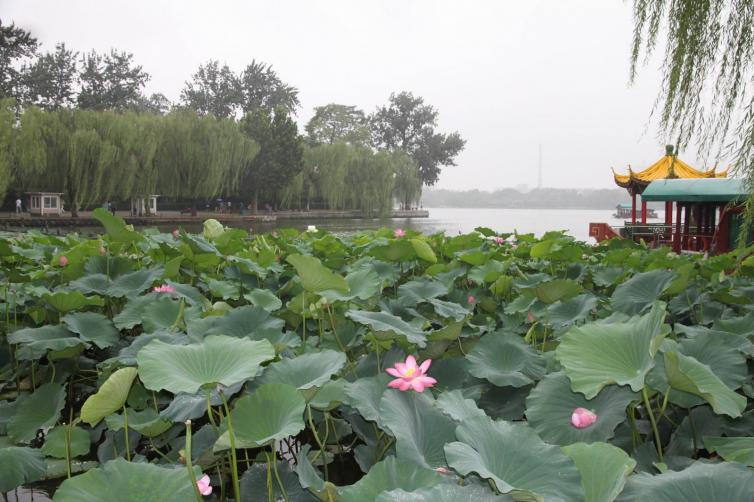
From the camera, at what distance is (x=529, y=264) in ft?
8.39

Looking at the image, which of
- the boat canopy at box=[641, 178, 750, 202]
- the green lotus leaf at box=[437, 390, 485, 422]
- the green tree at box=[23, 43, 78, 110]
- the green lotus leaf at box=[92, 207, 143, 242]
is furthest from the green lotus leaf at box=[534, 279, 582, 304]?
the green tree at box=[23, 43, 78, 110]

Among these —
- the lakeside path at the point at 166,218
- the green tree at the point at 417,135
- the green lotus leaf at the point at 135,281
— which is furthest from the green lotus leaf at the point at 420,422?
the green tree at the point at 417,135

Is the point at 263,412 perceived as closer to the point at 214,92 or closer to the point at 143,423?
the point at 143,423

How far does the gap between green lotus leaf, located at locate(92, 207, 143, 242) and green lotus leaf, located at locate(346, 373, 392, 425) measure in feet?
4.28

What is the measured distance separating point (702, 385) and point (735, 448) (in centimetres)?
9

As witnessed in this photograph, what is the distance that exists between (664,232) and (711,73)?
752cm

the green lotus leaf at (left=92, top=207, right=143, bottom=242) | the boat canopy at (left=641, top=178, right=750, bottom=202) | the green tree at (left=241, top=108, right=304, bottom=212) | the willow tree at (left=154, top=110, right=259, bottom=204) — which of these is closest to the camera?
the green lotus leaf at (left=92, top=207, right=143, bottom=242)

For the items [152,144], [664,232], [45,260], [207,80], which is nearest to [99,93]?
[207,80]

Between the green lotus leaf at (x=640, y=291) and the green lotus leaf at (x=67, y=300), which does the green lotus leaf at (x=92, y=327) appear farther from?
the green lotus leaf at (x=640, y=291)

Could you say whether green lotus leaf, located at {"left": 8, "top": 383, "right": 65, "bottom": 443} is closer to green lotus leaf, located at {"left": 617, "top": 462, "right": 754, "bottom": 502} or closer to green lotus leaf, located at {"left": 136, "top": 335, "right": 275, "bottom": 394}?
green lotus leaf, located at {"left": 136, "top": 335, "right": 275, "bottom": 394}

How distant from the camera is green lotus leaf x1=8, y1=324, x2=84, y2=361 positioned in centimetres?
121

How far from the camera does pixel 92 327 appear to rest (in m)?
1.36

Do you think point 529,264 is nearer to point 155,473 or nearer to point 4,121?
point 155,473

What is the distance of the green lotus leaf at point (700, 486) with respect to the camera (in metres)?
0.53
